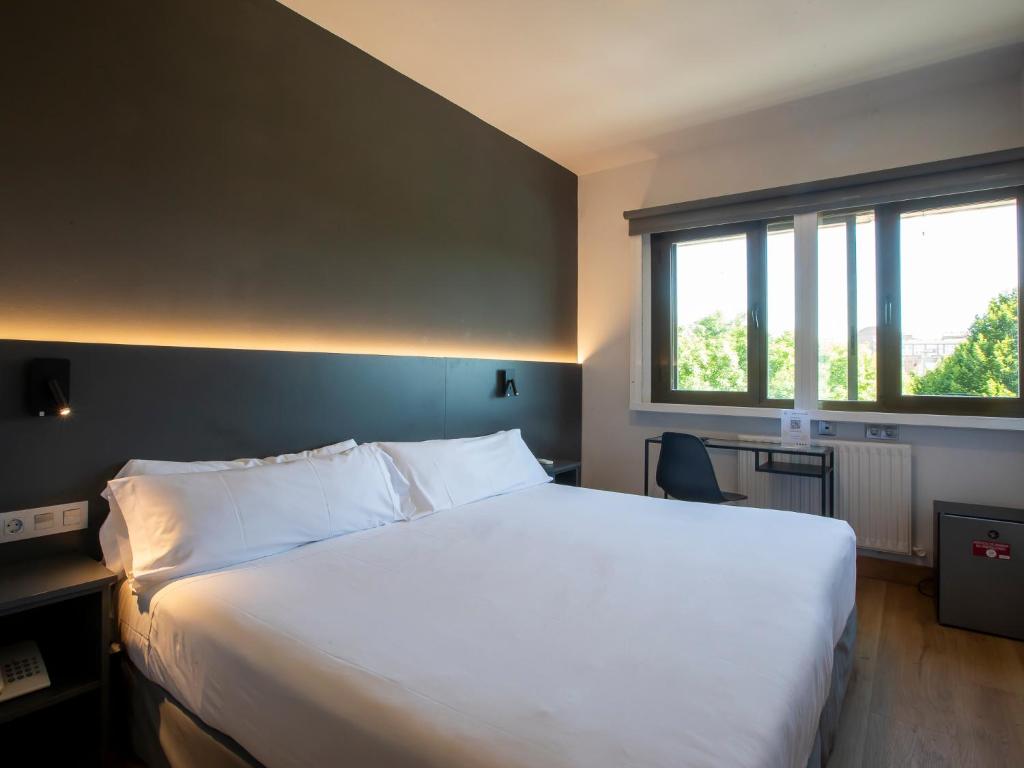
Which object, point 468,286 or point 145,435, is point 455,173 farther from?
point 145,435

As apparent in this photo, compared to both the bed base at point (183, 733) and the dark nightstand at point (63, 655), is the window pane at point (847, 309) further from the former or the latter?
the dark nightstand at point (63, 655)

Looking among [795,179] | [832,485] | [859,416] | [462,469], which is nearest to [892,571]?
[832,485]

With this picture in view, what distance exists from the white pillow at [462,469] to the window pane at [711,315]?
152cm

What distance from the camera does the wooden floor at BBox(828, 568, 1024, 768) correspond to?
5.57 feet

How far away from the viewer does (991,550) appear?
8.20 feet

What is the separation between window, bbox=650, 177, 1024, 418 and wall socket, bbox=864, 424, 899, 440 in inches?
4.8

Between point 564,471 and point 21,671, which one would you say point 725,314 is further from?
point 21,671

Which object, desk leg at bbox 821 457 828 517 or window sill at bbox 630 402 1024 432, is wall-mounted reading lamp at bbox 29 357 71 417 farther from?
desk leg at bbox 821 457 828 517

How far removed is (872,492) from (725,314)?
1.42 meters

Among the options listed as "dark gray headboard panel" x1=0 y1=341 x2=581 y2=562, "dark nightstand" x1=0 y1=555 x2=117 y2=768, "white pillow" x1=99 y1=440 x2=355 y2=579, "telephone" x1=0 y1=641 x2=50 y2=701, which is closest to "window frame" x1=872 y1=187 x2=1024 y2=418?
"dark gray headboard panel" x1=0 y1=341 x2=581 y2=562

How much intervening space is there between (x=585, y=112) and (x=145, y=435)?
9.34ft

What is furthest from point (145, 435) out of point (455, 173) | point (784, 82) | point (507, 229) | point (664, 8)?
point (784, 82)

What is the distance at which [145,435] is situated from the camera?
191 centimetres

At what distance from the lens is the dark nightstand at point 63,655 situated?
148 cm
